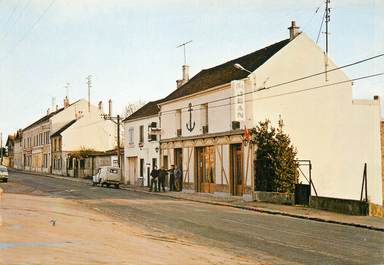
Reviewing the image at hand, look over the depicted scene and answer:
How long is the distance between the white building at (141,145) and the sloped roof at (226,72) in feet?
12.0

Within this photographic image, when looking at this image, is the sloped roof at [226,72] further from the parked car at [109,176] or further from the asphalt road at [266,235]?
the asphalt road at [266,235]

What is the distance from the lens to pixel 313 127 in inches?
1142

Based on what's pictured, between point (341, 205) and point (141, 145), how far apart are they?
24462 millimetres

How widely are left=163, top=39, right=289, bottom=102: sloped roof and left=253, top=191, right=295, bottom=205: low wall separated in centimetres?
724

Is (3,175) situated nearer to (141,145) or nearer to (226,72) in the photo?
(141,145)

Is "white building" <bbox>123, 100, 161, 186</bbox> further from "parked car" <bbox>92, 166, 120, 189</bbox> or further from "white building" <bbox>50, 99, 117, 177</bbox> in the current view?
"white building" <bbox>50, 99, 117, 177</bbox>

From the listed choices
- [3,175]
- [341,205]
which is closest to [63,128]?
[3,175]

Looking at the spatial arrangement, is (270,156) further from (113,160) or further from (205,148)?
(113,160)

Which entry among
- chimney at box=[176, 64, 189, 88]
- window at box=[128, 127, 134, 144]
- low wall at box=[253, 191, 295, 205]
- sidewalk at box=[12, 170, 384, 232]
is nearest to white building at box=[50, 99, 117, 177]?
window at box=[128, 127, 134, 144]

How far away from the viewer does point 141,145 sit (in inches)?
1697

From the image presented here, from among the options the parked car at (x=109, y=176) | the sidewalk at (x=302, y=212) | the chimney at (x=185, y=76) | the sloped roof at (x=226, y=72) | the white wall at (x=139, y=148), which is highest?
the chimney at (x=185, y=76)

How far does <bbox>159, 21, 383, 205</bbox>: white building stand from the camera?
93.2 ft

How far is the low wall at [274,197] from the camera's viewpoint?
24531 millimetres

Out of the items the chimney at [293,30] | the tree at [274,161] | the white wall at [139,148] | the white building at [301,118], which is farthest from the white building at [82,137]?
the tree at [274,161]
